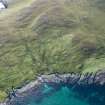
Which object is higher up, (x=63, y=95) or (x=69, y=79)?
(x=69, y=79)

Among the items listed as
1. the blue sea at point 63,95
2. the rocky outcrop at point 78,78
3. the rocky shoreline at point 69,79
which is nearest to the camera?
the blue sea at point 63,95

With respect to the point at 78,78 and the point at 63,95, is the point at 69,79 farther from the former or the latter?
the point at 63,95

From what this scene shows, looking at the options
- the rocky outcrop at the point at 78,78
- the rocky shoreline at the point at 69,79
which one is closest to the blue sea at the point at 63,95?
the rocky shoreline at the point at 69,79

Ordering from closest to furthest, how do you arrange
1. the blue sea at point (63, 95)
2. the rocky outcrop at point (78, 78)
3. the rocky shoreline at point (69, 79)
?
the blue sea at point (63, 95) → the rocky shoreline at point (69, 79) → the rocky outcrop at point (78, 78)

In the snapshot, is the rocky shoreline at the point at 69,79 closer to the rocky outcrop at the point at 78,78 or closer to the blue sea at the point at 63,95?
the rocky outcrop at the point at 78,78

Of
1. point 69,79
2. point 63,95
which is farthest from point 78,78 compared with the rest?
point 63,95
